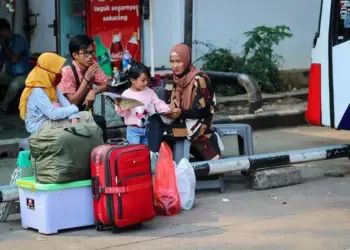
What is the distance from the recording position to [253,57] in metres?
13.7

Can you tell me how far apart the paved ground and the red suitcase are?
0.55 feet

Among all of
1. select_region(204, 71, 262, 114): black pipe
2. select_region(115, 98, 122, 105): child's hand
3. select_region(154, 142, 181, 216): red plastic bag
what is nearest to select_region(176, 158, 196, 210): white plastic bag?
select_region(154, 142, 181, 216): red plastic bag

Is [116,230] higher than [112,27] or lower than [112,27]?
lower

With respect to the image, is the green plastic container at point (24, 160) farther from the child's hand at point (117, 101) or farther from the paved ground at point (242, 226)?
the child's hand at point (117, 101)

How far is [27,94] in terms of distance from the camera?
7156 mm

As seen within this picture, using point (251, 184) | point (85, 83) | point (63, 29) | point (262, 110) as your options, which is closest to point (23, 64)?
point (63, 29)

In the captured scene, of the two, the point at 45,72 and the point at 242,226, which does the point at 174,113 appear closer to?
the point at 45,72

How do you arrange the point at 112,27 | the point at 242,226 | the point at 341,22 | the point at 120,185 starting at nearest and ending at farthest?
1. the point at 120,185
2. the point at 242,226
3. the point at 341,22
4. the point at 112,27

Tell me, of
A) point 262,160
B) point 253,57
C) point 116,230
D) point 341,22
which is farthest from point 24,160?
point 253,57

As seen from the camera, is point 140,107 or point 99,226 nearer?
point 99,226

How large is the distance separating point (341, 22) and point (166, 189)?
117 inches

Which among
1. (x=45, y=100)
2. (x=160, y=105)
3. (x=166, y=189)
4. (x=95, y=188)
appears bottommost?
(x=166, y=189)

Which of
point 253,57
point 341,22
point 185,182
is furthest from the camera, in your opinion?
point 253,57

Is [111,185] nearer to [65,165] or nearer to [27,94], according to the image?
[65,165]
